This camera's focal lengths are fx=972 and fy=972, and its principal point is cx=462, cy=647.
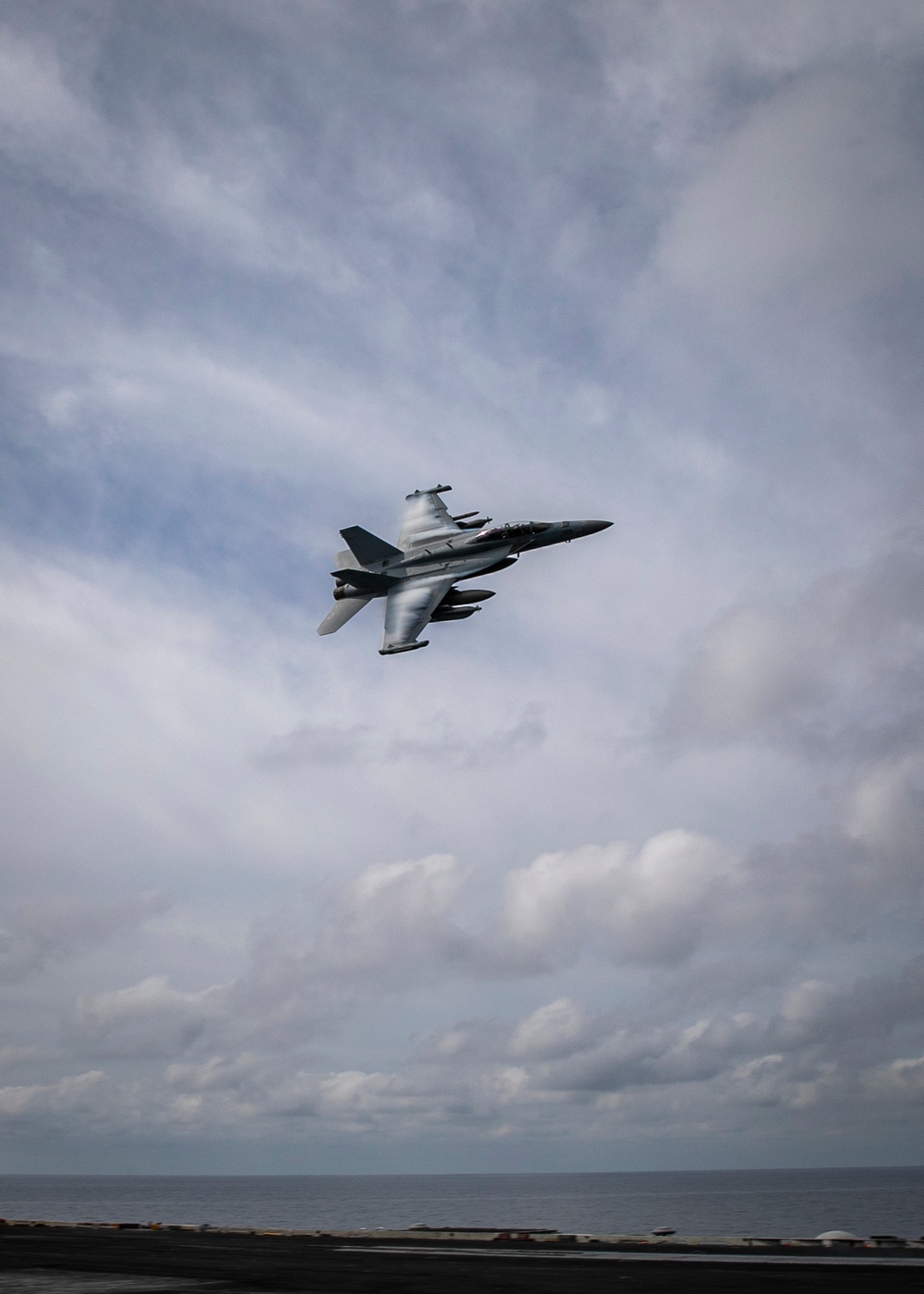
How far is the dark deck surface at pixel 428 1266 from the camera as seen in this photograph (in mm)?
30625

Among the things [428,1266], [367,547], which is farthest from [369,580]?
[428,1266]

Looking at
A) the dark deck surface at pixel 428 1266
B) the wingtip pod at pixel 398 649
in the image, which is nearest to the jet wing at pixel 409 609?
the wingtip pod at pixel 398 649

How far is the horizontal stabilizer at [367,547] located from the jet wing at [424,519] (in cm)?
238

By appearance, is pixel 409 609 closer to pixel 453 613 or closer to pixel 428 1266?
pixel 453 613

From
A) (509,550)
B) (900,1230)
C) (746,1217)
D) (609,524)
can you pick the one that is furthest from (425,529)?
(746,1217)

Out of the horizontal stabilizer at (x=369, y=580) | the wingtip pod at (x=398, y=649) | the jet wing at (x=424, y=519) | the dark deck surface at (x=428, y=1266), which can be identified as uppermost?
the jet wing at (x=424, y=519)

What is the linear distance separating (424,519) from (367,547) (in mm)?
7511

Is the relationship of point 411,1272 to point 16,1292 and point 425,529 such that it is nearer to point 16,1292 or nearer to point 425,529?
point 16,1292

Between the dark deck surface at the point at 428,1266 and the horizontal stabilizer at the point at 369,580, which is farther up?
the horizontal stabilizer at the point at 369,580

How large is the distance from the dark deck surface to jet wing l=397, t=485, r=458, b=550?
41.4m

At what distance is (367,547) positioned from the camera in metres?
64.5

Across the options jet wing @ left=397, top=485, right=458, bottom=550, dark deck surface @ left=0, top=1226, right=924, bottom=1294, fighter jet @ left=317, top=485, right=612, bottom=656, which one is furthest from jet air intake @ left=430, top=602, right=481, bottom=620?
dark deck surface @ left=0, top=1226, right=924, bottom=1294

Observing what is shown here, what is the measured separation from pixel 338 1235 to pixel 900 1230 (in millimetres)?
104723

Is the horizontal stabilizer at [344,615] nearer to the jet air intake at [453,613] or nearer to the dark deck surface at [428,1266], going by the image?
the jet air intake at [453,613]
